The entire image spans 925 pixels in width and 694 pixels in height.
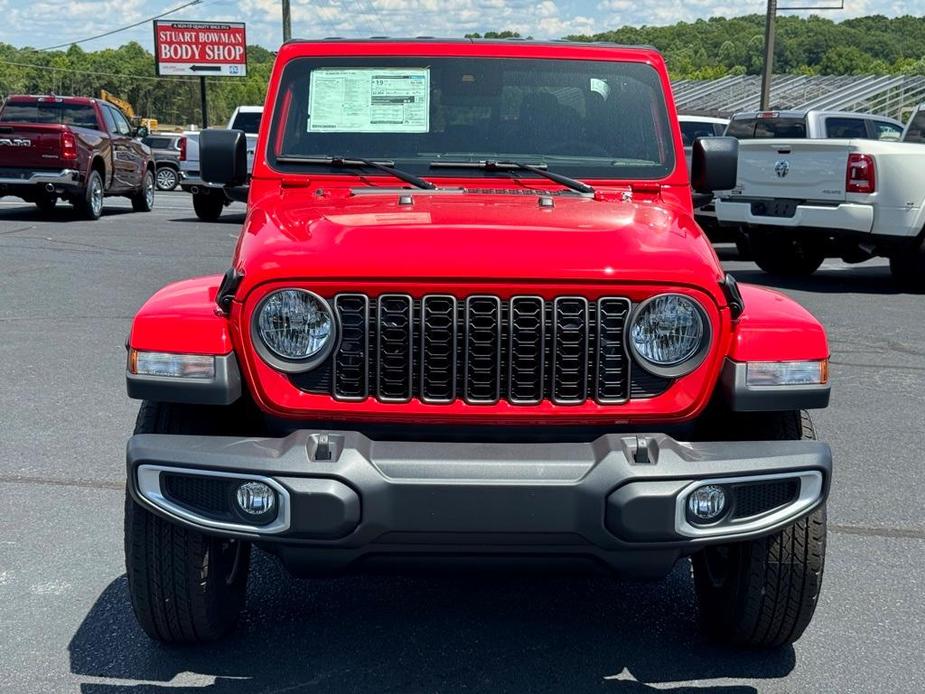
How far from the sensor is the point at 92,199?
19625 mm

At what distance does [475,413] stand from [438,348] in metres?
0.20

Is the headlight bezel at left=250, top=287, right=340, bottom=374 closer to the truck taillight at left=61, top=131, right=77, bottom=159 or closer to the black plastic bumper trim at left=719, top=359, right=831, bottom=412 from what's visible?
the black plastic bumper trim at left=719, top=359, right=831, bottom=412

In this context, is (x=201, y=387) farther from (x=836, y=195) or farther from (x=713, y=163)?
(x=836, y=195)

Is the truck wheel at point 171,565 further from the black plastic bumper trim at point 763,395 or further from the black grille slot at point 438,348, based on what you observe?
the black plastic bumper trim at point 763,395

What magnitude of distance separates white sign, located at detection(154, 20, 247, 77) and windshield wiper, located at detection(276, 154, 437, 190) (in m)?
48.9

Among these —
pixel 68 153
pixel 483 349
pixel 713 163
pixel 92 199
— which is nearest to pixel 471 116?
pixel 713 163

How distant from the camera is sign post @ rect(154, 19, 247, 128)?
170 ft

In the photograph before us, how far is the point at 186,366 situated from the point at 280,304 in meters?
0.30

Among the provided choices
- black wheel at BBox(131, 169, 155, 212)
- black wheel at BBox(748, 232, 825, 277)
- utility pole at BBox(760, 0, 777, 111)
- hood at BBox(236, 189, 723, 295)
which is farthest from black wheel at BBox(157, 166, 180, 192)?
hood at BBox(236, 189, 723, 295)

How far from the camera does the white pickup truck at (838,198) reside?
12.0 metres

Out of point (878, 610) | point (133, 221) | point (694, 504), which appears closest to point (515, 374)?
point (694, 504)

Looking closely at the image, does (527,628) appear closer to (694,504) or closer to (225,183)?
(694,504)

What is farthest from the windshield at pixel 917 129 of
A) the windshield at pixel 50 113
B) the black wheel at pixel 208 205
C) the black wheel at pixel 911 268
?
the windshield at pixel 50 113

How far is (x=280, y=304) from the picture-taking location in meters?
3.42
